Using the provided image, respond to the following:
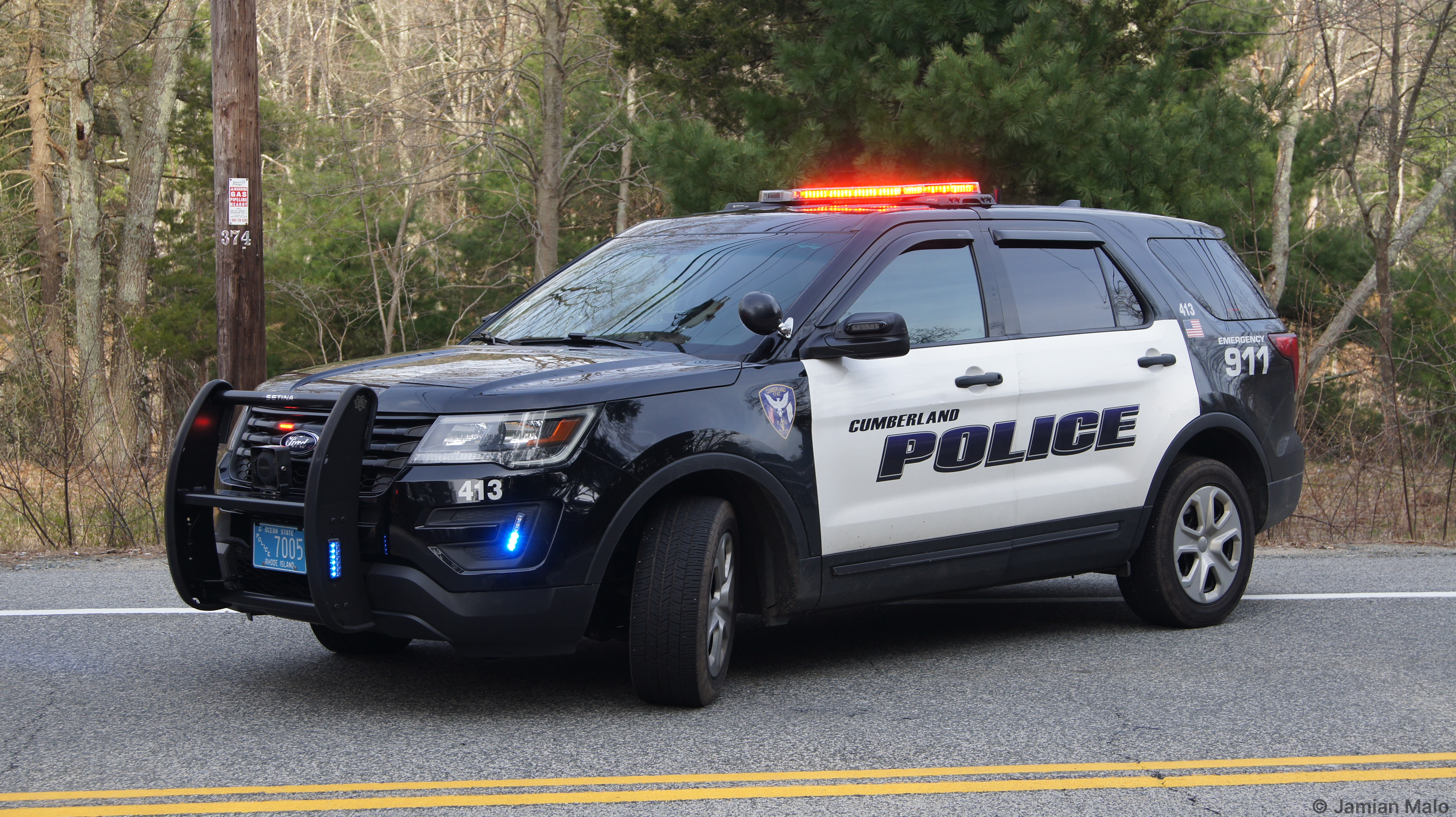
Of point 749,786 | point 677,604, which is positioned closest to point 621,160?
point 677,604

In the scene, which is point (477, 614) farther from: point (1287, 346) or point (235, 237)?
point (235, 237)

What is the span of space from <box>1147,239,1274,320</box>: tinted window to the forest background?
12.0 feet

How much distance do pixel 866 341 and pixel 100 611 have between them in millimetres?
4204

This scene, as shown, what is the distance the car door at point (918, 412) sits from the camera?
18.2 ft

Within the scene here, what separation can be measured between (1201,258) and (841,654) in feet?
9.42

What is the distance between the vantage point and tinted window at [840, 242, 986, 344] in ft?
19.3

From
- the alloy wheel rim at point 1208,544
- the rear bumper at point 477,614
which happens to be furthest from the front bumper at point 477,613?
the alloy wheel rim at point 1208,544

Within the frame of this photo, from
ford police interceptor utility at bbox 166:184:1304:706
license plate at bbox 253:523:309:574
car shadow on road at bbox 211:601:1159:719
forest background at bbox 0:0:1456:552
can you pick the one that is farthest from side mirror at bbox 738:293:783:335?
forest background at bbox 0:0:1456:552

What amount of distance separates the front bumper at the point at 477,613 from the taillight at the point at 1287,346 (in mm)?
4246

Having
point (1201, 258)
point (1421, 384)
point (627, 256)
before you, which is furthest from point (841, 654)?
point (1421, 384)

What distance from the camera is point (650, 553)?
16.5 feet

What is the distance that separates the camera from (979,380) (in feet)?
19.4

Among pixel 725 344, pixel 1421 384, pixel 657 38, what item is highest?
pixel 657 38

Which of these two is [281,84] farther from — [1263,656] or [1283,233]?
[1263,656]
